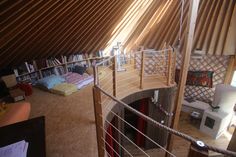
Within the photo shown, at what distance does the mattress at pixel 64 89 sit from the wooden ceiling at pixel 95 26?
794mm

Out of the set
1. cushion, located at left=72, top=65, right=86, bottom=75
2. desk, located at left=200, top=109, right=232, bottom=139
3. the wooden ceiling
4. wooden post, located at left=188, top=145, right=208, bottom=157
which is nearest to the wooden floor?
cushion, located at left=72, top=65, right=86, bottom=75

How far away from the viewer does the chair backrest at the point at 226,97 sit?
4.67 m

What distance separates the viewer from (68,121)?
250cm

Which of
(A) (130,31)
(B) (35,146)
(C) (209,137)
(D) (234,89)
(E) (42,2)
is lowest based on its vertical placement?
(C) (209,137)

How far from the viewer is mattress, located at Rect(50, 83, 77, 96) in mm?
3293

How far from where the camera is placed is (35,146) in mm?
1279

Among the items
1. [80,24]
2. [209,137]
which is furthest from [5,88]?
[209,137]

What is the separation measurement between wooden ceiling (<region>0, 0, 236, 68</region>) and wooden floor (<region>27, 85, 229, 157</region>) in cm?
98

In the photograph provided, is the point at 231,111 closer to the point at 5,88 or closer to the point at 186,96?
the point at 186,96

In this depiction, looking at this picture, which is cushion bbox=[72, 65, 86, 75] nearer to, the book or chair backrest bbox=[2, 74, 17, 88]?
chair backrest bbox=[2, 74, 17, 88]

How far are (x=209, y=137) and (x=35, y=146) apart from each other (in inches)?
193

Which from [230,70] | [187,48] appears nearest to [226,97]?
[230,70]

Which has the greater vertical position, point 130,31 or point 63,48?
point 130,31

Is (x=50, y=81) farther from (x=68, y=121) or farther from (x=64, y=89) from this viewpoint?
(x=68, y=121)
